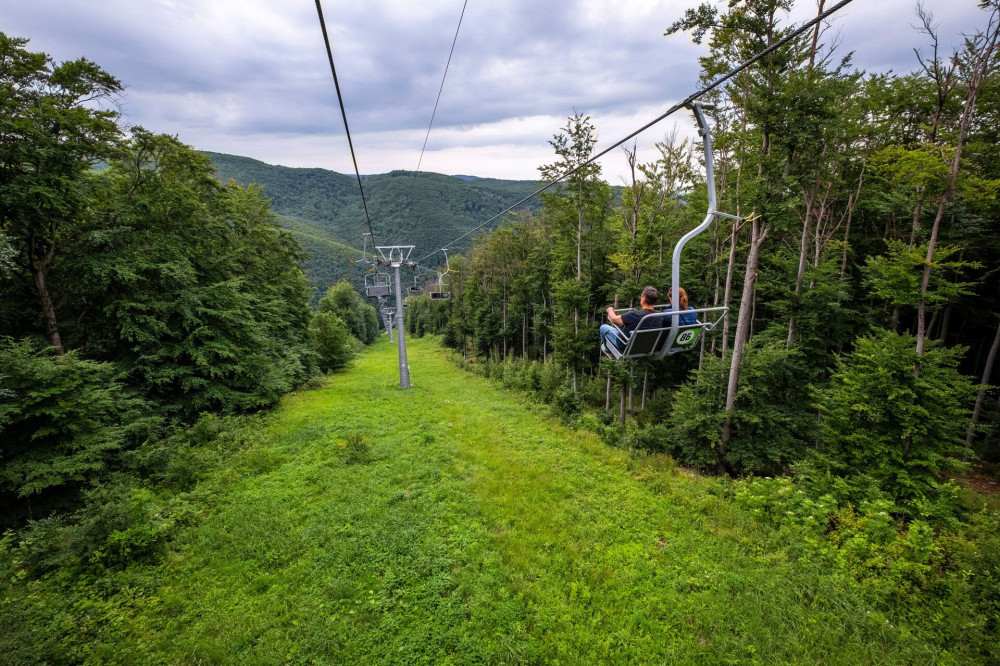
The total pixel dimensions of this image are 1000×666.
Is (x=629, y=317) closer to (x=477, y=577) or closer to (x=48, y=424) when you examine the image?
(x=477, y=577)

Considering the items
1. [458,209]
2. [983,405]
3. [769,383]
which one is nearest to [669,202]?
[769,383]

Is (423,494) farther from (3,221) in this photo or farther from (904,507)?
(3,221)

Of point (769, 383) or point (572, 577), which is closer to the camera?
point (572, 577)

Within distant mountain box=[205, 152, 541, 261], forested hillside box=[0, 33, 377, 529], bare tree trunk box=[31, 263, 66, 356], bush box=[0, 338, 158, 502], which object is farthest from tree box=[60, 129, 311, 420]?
distant mountain box=[205, 152, 541, 261]

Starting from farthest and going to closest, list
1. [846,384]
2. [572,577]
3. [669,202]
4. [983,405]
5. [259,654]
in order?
1. [669,202]
2. [983,405]
3. [846,384]
4. [572,577]
5. [259,654]

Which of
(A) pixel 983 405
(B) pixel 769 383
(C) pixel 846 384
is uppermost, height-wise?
(C) pixel 846 384

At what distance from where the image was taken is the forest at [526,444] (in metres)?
5.48

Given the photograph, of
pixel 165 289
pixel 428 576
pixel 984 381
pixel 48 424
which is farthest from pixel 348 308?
pixel 984 381

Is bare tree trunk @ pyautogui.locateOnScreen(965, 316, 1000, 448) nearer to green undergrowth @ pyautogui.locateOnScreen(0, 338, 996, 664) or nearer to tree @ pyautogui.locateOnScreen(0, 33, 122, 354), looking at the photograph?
green undergrowth @ pyautogui.locateOnScreen(0, 338, 996, 664)

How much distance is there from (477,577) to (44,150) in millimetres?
15297

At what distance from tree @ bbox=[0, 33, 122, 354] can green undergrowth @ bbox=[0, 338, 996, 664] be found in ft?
23.1

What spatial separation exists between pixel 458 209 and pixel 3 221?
150781mm

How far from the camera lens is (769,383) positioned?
43.7 feet

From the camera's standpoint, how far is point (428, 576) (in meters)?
6.48
